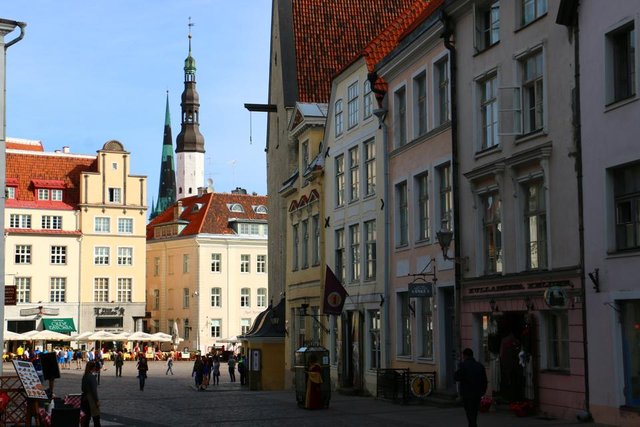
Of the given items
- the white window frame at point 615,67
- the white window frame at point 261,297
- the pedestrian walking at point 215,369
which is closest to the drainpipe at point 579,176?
the white window frame at point 615,67

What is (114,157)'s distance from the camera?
9288cm

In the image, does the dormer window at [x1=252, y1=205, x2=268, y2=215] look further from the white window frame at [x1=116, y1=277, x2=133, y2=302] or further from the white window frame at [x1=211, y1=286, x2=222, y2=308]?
the white window frame at [x1=116, y1=277, x2=133, y2=302]

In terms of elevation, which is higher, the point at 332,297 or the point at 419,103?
the point at 419,103

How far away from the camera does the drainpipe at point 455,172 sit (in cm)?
2701

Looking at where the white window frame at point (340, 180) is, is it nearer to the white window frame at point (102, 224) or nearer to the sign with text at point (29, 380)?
the sign with text at point (29, 380)

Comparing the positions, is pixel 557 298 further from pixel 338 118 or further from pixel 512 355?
pixel 338 118

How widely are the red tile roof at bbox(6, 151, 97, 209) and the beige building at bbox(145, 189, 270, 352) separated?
39.6 feet

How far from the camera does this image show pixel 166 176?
180 meters

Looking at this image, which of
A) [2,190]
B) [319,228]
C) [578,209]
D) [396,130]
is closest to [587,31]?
[578,209]

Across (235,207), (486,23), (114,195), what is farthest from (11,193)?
(486,23)

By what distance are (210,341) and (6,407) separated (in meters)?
76.2

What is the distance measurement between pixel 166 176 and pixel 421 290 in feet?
506

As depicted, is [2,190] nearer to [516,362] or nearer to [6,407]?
[6,407]

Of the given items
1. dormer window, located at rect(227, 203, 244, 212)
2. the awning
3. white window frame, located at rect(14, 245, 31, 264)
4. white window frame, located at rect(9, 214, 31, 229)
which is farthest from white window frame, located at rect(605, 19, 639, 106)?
dormer window, located at rect(227, 203, 244, 212)
